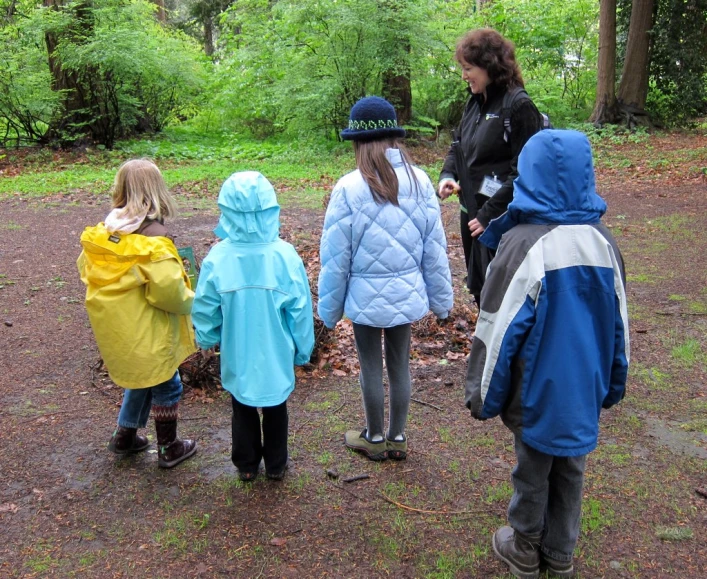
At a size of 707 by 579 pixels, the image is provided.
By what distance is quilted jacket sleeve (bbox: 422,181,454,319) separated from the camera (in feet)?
10.9

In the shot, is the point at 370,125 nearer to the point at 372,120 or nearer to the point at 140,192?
the point at 372,120

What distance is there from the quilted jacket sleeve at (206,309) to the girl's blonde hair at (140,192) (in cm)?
49

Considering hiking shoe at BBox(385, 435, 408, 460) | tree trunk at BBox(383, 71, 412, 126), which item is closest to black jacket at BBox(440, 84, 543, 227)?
hiking shoe at BBox(385, 435, 408, 460)

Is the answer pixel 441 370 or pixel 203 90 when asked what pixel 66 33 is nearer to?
pixel 203 90

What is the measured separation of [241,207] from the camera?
9.99 feet

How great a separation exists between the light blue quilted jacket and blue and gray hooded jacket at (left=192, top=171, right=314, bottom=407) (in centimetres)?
22

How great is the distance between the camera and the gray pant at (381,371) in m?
3.44

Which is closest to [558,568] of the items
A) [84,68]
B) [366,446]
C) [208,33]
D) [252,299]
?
[366,446]

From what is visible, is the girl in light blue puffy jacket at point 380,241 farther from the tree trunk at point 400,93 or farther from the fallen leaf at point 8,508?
the tree trunk at point 400,93

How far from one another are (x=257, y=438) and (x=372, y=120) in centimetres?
171

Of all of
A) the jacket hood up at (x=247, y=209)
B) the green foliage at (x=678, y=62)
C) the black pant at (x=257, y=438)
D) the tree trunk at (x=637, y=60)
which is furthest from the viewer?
the green foliage at (x=678, y=62)

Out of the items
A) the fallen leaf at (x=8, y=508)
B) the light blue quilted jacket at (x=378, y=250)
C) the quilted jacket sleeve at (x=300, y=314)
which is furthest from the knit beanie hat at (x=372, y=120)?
the fallen leaf at (x=8, y=508)

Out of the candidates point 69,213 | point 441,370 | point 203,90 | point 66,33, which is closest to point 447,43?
point 203,90

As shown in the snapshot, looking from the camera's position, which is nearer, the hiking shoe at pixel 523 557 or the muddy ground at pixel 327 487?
the hiking shoe at pixel 523 557
